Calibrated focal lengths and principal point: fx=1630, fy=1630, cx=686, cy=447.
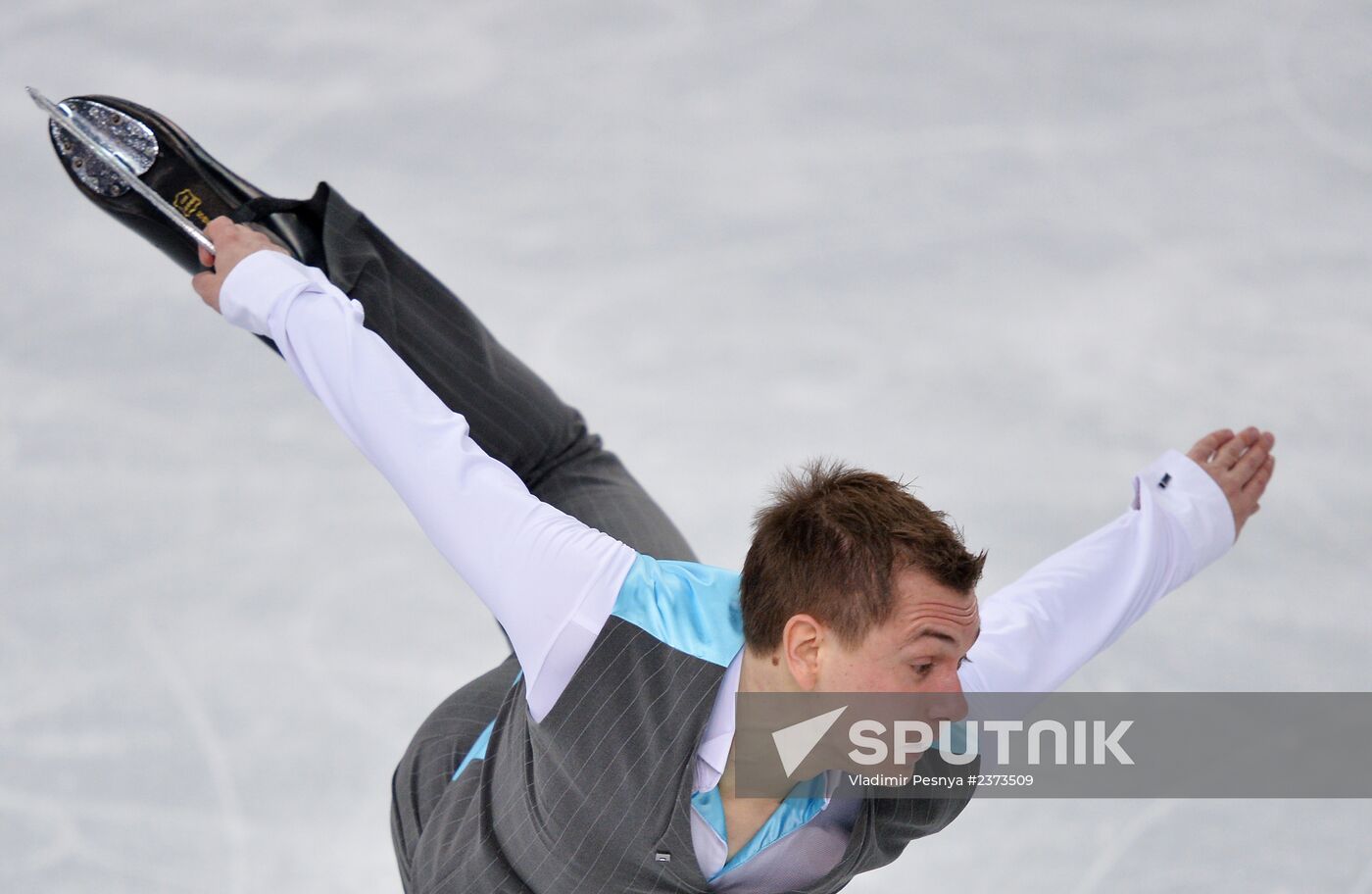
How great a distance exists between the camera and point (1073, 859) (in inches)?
98.6

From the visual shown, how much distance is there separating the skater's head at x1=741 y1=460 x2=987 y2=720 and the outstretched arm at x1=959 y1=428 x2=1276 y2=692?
15.9 inches

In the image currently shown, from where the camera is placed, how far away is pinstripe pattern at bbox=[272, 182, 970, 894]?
1721 millimetres

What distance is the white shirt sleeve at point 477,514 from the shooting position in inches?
66.7

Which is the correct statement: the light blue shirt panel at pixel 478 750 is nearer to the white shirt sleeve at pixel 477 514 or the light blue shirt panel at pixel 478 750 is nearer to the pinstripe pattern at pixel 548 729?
the pinstripe pattern at pixel 548 729

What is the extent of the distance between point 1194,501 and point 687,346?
3.84 ft

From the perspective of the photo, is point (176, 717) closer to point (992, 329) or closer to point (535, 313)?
point (535, 313)

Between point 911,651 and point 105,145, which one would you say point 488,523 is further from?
point 105,145

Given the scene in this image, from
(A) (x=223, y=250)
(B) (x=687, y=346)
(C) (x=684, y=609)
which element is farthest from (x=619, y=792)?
(B) (x=687, y=346)

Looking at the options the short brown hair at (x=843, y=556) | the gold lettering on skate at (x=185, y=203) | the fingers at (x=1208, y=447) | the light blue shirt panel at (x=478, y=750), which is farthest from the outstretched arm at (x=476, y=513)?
the fingers at (x=1208, y=447)

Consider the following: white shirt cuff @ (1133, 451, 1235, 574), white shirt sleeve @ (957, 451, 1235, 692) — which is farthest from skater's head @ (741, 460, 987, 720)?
white shirt cuff @ (1133, 451, 1235, 574)

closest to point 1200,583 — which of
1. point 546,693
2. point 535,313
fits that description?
point 535,313

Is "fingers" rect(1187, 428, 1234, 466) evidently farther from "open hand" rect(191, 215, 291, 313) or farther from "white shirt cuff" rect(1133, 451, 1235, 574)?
"open hand" rect(191, 215, 291, 313)

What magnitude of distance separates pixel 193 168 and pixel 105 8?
1.70 m

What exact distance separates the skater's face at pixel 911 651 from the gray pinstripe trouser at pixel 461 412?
1.72 feet
